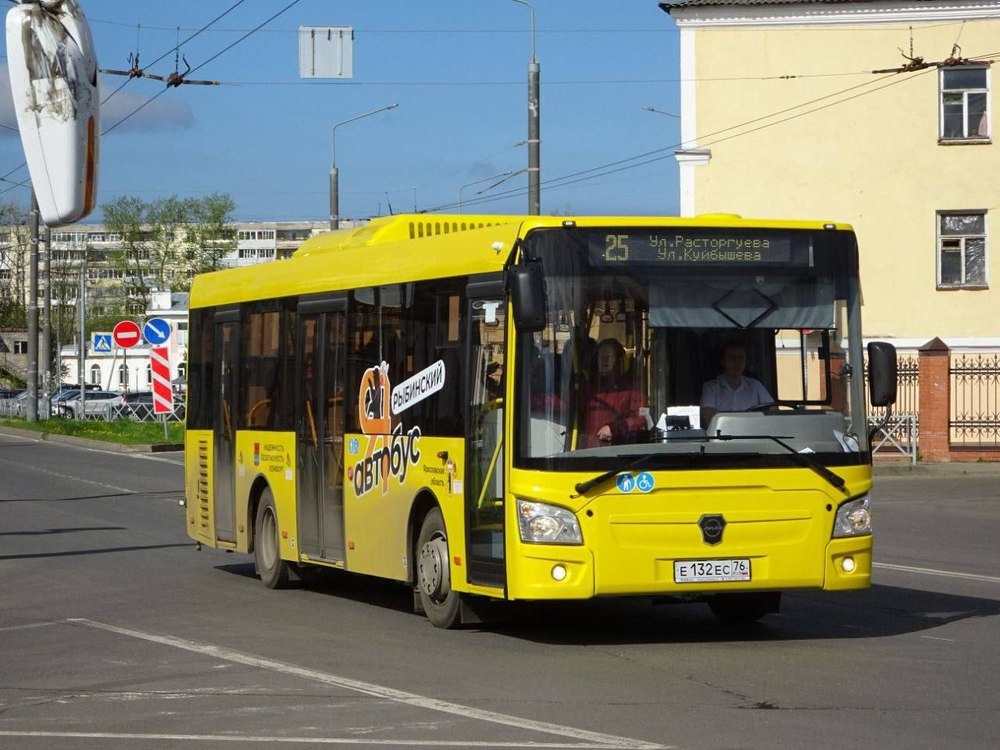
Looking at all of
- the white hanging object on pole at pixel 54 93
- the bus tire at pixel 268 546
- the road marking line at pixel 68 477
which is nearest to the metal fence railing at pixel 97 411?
the road marking line at pixel 68 477

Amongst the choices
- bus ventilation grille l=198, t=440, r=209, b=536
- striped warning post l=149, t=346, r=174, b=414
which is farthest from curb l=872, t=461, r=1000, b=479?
bus ventilation grille l=198, t=440, r=209, b=536

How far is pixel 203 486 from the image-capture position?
56.8 feet

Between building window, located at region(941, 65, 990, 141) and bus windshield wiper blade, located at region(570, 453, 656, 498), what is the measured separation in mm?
34186

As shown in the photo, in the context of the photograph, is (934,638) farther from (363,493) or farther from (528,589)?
(363,493)

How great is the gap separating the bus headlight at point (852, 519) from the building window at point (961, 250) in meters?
33.0

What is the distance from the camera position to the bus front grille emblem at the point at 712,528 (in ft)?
35.3

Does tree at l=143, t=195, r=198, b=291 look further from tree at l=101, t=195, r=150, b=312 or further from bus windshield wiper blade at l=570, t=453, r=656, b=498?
bus windshield wiper blade at l=570, t=453, r=656, b=498

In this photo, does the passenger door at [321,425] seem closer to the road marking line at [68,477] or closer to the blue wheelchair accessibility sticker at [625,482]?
the blue wheelchair accessibility sticker at [625,482]

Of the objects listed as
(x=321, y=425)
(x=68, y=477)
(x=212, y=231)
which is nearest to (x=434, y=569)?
(x=321, y=425)

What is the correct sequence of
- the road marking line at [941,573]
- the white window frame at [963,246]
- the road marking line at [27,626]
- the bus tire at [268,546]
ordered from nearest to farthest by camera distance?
1. the road marking line at [27,626]
2. the bus tire at [268,546]
3. the road marking line at [941,573]
4. the white window frame at [963,246]

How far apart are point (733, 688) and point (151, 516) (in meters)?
15.8

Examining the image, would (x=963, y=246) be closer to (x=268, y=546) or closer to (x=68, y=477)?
(x=68, y=477)

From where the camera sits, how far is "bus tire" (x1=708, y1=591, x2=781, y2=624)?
39.5ft

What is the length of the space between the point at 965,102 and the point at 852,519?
3378 centimetres
